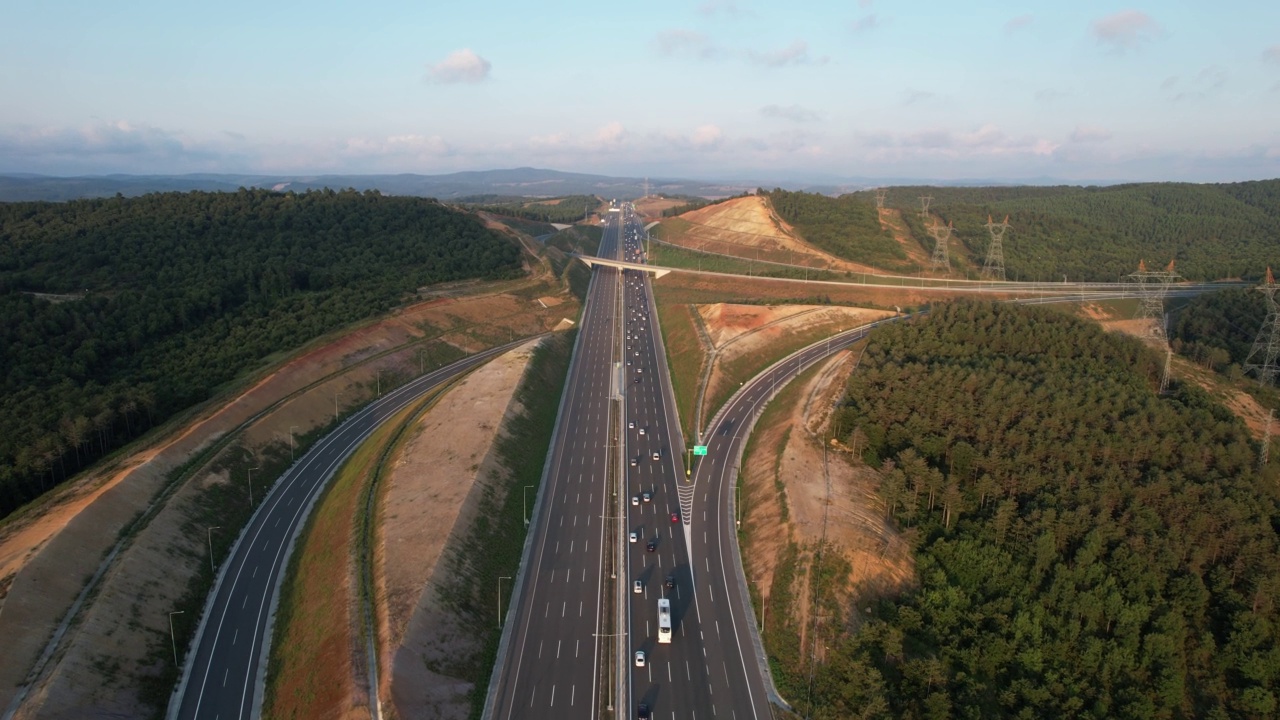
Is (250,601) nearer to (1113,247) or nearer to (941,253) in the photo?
(941,253)

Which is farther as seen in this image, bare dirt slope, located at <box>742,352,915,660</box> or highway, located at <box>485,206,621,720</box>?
bare dirt slope, located at <box>742,352,915,660</box>

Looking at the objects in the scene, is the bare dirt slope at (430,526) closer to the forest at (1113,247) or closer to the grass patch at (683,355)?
the grass patch at (683,355)

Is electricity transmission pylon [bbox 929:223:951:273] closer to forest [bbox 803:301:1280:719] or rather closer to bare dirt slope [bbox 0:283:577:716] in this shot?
forest [bbox 803:301:1280:719]

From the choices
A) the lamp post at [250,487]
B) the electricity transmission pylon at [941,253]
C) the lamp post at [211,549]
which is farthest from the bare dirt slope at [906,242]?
the lamp post at [211,549]

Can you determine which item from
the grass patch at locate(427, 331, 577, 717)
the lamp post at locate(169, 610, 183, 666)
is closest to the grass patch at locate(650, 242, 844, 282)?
the grass patch at locate(427, 331, 577, 717)

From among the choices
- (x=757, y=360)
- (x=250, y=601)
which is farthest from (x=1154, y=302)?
(x=250, y=601)
